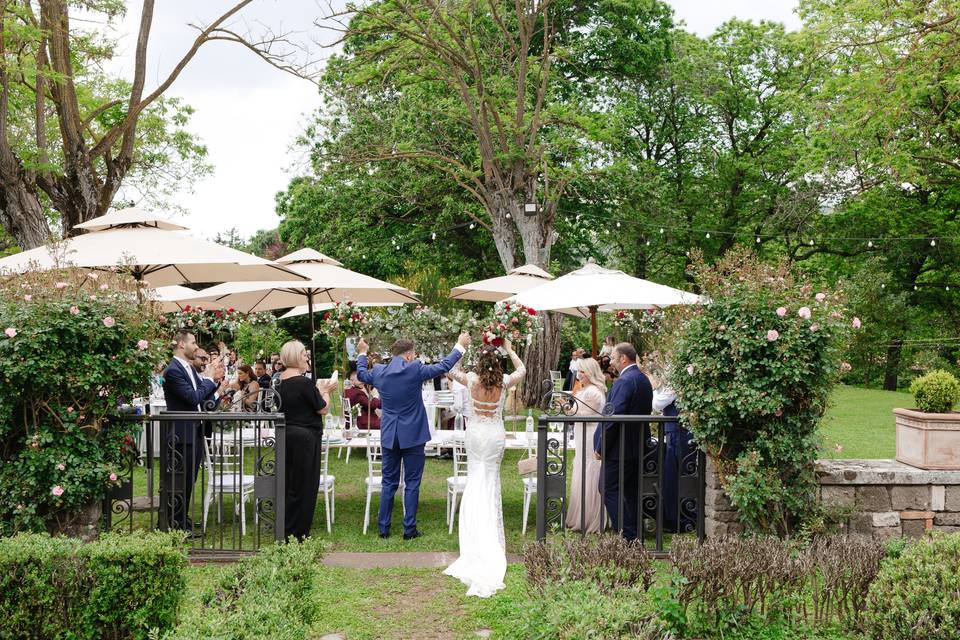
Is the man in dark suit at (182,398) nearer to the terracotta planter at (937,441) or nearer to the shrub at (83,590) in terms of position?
the shrub at (83,590)

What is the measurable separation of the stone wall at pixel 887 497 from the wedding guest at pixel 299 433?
138 inches

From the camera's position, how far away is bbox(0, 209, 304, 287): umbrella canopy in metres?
6.90

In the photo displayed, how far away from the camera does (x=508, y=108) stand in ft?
55.9

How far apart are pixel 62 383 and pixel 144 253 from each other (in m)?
1.89

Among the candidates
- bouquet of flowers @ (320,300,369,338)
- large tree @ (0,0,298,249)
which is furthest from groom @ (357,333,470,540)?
large tree @ (0,0,298,249)

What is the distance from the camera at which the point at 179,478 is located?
23.1 feet

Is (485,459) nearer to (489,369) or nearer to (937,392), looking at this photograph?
(489,369)

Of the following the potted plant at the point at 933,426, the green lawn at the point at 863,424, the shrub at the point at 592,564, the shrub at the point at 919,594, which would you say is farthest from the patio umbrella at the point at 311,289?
the shrub at the point at 919,594

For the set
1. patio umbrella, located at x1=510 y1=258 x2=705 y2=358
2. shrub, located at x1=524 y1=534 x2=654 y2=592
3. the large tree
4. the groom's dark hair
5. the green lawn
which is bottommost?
the green lawn

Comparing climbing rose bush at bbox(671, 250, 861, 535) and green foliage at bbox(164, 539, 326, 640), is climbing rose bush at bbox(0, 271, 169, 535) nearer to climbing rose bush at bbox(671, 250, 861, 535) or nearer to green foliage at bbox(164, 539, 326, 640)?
green foliage at bbox(164, 539, 326, 640)

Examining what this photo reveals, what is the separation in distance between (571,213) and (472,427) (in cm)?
1609

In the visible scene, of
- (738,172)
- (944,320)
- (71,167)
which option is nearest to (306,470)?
(71,167)

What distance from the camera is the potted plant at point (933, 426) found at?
21.4ft

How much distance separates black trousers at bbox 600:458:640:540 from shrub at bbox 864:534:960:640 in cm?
310
